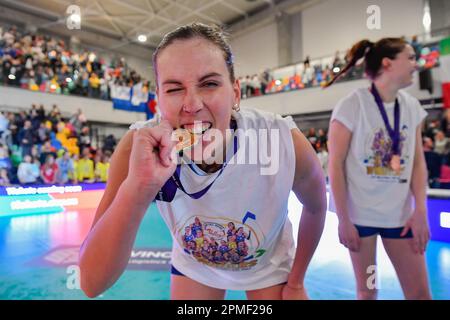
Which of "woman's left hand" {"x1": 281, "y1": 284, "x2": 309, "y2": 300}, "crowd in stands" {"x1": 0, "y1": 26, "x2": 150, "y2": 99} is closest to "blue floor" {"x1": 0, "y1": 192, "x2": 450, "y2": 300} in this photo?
"woman's left hand" {"x1": 281, "y1": 284, "x2": 309, "y2": 300}

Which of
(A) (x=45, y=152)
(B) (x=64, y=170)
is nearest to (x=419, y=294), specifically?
(B) (x=64, y=170)

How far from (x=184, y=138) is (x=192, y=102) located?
0.20 ft

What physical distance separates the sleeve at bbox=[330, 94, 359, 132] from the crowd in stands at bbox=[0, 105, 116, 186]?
540 mm

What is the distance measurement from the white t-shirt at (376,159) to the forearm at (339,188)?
0.06 ft

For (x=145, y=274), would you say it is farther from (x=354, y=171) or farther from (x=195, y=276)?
(x=354, y=171)

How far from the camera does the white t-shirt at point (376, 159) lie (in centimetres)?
57

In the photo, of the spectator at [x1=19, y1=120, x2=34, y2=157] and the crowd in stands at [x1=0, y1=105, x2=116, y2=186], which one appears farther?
the spectator at [x1=19, y1=120, x2=34, y2=157]

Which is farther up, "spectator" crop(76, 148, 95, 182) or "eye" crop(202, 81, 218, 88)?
"eye" crop(202, 81, 218, 88)

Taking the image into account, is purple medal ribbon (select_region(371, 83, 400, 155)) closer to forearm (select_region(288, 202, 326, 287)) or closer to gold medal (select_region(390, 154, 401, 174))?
gold medal (select_region(390, 154, 401, 174))

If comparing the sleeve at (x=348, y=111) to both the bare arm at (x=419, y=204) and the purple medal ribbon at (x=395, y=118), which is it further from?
the bare arm at (x=419, y=204)

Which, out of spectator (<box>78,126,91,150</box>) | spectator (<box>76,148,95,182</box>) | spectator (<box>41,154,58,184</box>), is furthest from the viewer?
spectator (<box>78,126,91,150</box>)

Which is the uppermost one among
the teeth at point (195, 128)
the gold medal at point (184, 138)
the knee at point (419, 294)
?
the teeth at point (195, 128)

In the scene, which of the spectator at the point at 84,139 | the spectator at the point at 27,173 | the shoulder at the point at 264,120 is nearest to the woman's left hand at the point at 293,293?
the shoulder at the point at 264,120

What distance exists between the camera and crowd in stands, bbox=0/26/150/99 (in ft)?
4.14
